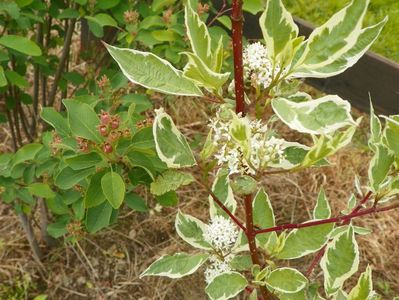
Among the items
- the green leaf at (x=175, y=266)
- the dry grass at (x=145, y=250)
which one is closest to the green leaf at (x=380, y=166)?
the green leaf at (x=175, y=266)

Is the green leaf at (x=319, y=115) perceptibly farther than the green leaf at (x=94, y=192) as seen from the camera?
No

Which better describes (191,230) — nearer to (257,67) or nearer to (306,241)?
(306,241)

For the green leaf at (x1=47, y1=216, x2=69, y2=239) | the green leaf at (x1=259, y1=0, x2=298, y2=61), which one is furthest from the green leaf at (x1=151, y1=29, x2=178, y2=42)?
the green leaf at (x1=259, y1=0, x2=298, y2=61)

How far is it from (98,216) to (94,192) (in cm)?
18

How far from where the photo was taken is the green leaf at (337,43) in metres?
0.77

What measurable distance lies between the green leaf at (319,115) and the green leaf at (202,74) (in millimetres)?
96

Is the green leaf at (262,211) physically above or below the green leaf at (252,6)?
below

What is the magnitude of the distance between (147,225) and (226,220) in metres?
1.06

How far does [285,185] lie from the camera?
2.50 metres

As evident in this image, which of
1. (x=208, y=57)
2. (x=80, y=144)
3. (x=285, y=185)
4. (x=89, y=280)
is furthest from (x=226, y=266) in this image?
(x=285, y=185)

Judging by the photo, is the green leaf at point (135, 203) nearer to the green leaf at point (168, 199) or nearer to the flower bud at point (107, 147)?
the green leaf at point (168, 199)

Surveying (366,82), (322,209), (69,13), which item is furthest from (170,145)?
(366,82)

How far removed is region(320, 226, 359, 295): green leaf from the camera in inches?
42.4

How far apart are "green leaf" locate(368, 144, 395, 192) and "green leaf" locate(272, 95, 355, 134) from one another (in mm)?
275
